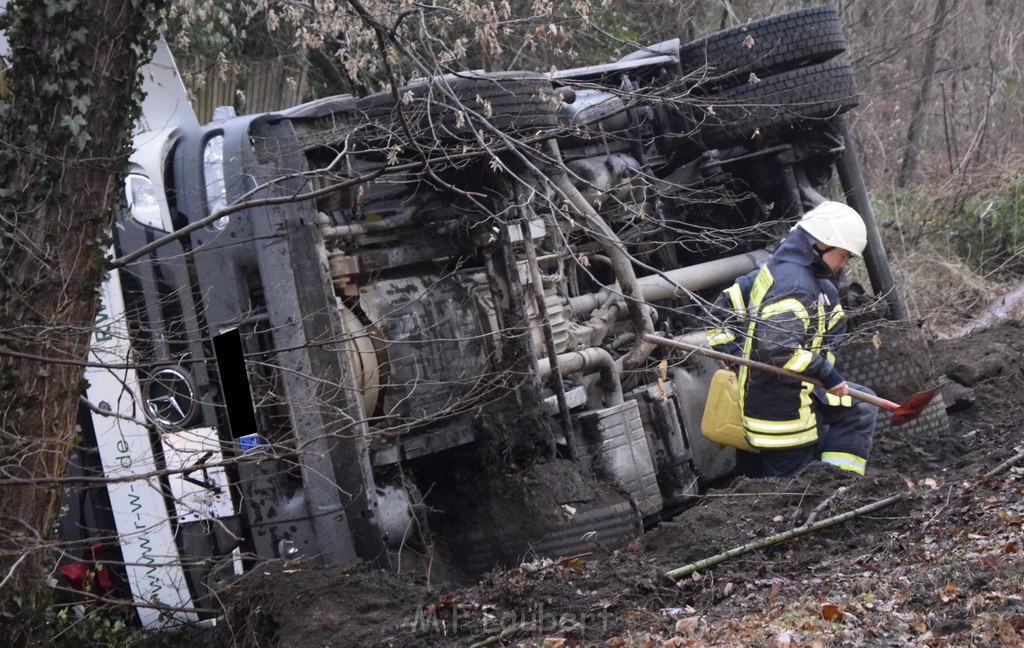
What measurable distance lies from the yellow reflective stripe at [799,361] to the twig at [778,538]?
35.3 inches

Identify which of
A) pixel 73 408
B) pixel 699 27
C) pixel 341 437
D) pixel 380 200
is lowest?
pixel 341 437

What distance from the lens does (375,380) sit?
5188 mm

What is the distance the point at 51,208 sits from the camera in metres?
4.23

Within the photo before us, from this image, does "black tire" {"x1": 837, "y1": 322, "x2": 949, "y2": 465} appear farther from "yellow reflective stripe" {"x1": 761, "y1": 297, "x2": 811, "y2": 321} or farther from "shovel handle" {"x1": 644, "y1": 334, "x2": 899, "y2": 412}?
"yellow reflective stripe" {"x1": 761, "y1": 297, "x2": 811, "y2": 321}

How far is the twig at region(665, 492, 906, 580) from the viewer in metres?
4.73

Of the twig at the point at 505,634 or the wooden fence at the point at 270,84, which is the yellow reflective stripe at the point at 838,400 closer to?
the twig at the point at 505,634

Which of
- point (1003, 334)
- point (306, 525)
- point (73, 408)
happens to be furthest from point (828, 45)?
point (73, 408)

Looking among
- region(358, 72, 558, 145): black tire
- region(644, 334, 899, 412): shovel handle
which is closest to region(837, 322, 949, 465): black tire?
region(644, 334, 899, 412): shovel handle

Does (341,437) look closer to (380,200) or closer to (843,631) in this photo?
(380,200)

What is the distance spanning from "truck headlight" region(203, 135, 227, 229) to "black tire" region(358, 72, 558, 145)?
0.66 m

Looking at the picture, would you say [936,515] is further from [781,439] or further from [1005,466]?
[781,439]

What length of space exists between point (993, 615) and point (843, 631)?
0.46 meters

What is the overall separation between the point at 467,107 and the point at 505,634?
233cm

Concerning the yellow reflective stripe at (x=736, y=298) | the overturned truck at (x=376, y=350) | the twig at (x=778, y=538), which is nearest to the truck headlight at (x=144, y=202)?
the overturned truck at (x=376, y=350)
